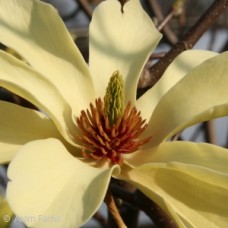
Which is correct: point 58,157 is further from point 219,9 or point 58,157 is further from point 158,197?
point 219,9

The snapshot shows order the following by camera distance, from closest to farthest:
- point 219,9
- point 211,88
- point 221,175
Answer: point 221,175
point 211,88
point 219,9

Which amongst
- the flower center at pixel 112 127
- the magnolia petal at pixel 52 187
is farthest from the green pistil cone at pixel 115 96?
the magnolia petal at pixel 52 187

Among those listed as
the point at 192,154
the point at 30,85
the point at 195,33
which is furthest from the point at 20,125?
the point at 195,33

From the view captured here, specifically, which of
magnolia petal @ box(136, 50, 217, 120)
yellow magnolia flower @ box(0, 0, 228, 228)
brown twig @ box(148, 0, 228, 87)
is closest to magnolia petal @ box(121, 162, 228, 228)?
yellow magnolia flower @ box(0, 0, 228, 228)

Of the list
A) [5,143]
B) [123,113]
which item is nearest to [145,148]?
[123,113]

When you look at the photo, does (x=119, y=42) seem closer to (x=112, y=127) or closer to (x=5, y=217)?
(x=112, y=127)

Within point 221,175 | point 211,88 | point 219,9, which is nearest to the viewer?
point 221,175
